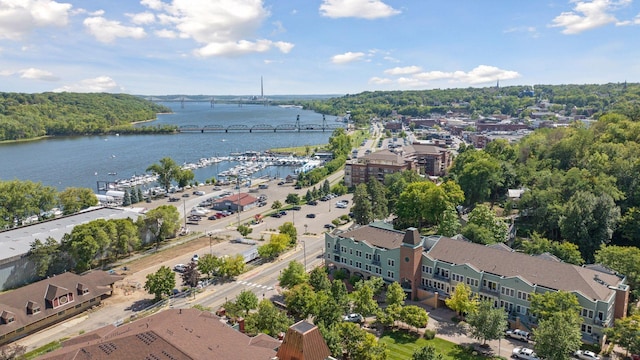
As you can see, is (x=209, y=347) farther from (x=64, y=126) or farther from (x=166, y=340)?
(x=64, y=126)

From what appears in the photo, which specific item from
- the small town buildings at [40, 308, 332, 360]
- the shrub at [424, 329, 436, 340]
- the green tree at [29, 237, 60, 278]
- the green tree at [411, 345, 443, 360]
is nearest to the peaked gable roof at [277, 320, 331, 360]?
the small town buildings at [40, 308, 332, 360]

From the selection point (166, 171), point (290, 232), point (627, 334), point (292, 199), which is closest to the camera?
point (627, 334)

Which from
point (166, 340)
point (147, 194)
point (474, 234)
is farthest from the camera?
point (147, 194)

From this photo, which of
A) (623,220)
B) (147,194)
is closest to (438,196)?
(623,220)

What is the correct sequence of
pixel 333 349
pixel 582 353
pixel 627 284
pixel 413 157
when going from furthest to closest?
pixel 413 157, pixel 627 284, pixel 582 353, pixel 333 349

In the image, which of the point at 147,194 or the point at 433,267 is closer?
the point at 433,267

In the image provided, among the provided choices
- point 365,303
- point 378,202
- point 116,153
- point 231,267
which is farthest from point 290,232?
point 116,153

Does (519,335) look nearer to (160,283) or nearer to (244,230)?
(160,283)
